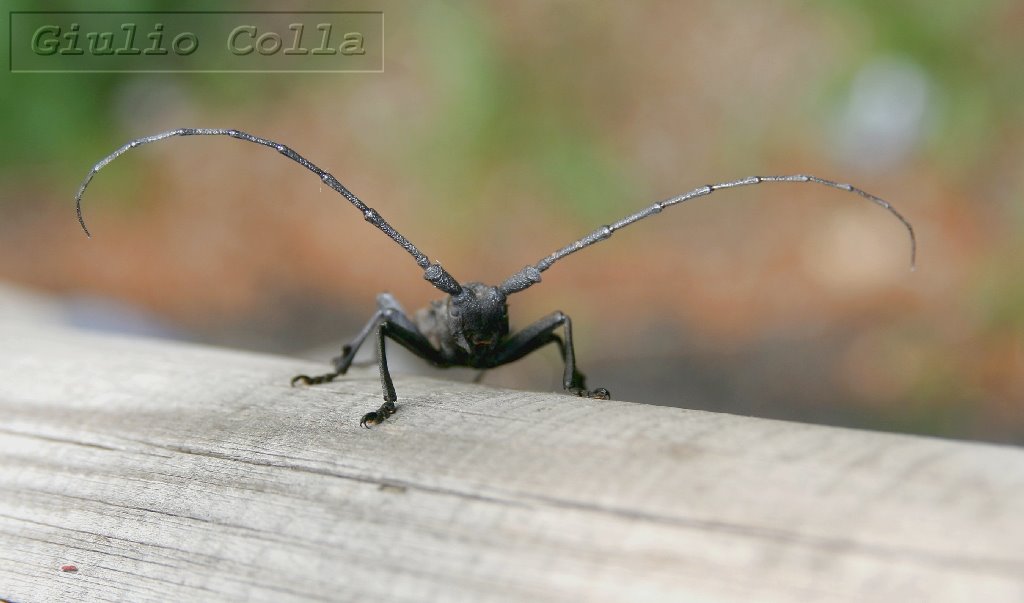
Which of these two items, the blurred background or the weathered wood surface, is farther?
the blurred background

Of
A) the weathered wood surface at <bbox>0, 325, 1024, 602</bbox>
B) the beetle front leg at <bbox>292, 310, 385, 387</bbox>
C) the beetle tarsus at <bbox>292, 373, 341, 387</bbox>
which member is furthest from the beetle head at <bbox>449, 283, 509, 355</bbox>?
the weathered wood surface at <bbox>0, 325, 1024, 602</bbox>

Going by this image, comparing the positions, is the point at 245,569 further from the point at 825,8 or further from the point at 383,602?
the point at 825,8

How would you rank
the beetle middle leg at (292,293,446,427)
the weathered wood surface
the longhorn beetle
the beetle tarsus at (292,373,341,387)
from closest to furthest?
the weathered wood surface < the beetle middle leg at (292,293,446,427) < the beetle tarsus at (292,373,341,387) < the longhorn beetle

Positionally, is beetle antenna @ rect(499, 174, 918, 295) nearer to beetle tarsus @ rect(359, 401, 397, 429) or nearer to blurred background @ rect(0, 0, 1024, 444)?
beetle tarsus @ rect(359, 401, 397, 429)

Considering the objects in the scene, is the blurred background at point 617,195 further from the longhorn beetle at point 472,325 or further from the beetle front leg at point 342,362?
the longhorn beetle at point 472,325

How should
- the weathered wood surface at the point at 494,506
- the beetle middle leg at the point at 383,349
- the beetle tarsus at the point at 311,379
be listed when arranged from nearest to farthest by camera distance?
the weathered wood surface at the point at 494,506 < the beetle middle leg at the point at 383,349 < the beetle tarsus at the point at 311,379

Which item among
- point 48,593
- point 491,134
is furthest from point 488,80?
point 48,593

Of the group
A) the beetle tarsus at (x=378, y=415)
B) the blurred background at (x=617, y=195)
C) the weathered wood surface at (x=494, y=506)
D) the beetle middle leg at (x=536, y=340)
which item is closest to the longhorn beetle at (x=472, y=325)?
the beetle middle leg at (x=536, y=340)
